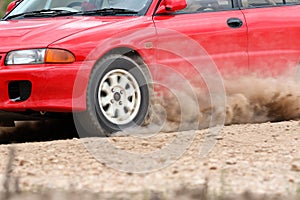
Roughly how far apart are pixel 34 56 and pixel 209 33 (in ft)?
5.97

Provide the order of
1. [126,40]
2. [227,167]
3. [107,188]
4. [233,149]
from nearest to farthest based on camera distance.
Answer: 1. [107,188]
2. [227,167]
3. [233,149]
4. [126,40]

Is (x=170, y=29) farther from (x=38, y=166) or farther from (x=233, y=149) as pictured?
(x=38, y=166)

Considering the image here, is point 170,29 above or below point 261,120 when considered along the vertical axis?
above

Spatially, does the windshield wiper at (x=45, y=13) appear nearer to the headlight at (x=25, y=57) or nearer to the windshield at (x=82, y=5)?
the windshield at (x=82, y=5)

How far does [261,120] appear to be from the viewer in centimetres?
852

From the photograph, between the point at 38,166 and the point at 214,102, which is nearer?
the point at 38,166

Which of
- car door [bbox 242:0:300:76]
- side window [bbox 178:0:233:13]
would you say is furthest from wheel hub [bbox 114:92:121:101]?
car door [bbox 242:0:300:76]

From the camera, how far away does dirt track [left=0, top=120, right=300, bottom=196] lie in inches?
197

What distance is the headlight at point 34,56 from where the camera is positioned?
718 cm

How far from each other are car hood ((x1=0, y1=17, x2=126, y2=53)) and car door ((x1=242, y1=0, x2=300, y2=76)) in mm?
1428

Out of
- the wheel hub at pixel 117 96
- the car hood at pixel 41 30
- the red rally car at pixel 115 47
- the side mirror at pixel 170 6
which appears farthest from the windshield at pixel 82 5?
the wheel hub at pixel 117 96

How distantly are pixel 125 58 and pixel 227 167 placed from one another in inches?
89.2

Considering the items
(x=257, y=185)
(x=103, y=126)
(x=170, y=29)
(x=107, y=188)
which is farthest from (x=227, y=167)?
(x=170, y=29)

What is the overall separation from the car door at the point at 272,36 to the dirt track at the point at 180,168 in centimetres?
184
